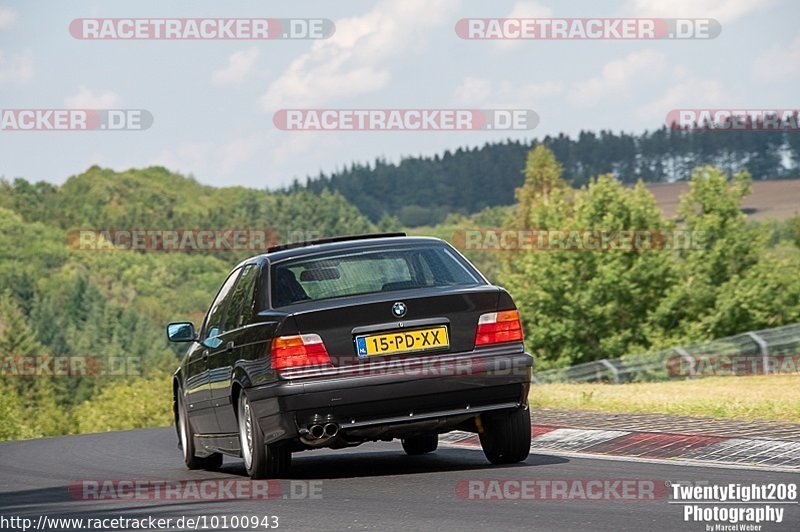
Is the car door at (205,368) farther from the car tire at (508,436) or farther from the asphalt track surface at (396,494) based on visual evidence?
the car tire at (508,436)

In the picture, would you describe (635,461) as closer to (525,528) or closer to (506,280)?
(525,528)

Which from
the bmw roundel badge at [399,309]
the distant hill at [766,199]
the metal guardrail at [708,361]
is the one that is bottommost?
the metal guardrail at [708,361]

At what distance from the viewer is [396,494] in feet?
30.9

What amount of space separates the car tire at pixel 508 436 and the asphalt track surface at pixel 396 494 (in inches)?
5.6

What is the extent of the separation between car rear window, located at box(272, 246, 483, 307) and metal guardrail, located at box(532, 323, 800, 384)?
2820cm

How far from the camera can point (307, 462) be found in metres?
12.7

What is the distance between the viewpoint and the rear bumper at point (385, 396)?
989 cm

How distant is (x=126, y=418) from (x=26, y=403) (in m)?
12.3

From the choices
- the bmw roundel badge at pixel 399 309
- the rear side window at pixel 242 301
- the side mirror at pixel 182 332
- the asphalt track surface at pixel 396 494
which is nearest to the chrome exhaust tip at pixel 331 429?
the asphalt track surface at pixel 396 494

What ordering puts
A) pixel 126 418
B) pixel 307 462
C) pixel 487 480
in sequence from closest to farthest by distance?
pixel 487 480 → pixel 307 462 → pixel 126 418

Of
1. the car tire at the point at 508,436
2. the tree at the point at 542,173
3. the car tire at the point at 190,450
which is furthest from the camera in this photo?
the tree at the point at 542,173

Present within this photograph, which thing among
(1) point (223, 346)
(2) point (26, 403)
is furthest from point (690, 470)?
(2) point (26, 403)

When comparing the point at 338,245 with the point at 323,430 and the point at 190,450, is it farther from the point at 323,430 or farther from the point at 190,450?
the point at 190,450

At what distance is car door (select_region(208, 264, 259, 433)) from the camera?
10969 millimetres
